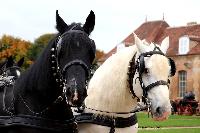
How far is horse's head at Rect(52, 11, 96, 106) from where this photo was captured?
4.46 metres

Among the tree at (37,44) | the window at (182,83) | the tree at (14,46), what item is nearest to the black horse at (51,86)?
the window at (182,83)

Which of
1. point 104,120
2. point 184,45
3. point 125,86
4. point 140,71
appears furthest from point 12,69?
point 184,45

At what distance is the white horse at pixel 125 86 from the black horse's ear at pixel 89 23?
1133mm

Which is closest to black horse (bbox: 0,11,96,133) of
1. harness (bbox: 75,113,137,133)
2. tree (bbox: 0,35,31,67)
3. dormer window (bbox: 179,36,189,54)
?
harness (bbox: 75,113,137,133)

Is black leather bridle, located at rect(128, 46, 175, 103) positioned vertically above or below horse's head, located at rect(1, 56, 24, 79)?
below

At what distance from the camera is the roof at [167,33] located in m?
→ 45.3

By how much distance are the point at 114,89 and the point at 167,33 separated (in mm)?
43265

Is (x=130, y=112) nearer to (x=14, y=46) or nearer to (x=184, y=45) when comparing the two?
(x=184, y=45)

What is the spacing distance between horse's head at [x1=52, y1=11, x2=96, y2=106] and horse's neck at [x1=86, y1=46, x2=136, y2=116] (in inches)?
52.4

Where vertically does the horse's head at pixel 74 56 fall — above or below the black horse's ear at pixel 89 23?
below

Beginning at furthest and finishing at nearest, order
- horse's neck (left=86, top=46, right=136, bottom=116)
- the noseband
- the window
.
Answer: the window, horse's neck (left=86, top=46, right=136, bottom=116), the noseband

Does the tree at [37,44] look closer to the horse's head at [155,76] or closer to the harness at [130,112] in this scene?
the harness at [130,112]

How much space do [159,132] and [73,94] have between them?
40.1 feet

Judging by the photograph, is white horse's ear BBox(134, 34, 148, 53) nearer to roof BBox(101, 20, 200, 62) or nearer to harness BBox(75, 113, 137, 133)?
harness BBox(75, 113, 137, 133)
